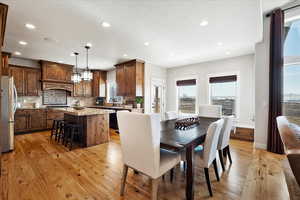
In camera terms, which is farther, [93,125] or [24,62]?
[24,62]

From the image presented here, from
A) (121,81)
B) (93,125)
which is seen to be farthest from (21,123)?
(121,81)

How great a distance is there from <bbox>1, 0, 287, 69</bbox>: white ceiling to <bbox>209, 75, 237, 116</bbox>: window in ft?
3.54

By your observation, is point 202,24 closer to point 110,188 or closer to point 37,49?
point 110,188

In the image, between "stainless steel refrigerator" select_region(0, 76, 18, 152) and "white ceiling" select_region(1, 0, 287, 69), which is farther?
"stainless steel refrigerator" select_region(0, 76, 18, 152)

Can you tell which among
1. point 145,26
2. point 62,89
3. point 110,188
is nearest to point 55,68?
point 62,89

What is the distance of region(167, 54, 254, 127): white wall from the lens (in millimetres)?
4211

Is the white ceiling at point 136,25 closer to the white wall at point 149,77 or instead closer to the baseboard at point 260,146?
the white wall at point 149,77

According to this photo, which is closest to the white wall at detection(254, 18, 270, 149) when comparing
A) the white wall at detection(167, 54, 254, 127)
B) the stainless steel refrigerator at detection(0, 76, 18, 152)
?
the white wall at detection(167, 54, 254, 127)

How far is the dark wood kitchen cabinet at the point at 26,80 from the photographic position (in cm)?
460

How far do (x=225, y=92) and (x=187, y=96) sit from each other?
59.2 inches

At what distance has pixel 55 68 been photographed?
17.4 ft

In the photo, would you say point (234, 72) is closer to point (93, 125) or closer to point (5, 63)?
point (93, 125)

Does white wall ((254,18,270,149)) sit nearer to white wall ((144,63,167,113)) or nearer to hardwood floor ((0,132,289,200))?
hardwood floor ((0,132,289,200))

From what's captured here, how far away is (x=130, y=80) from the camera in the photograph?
5.11 metres
